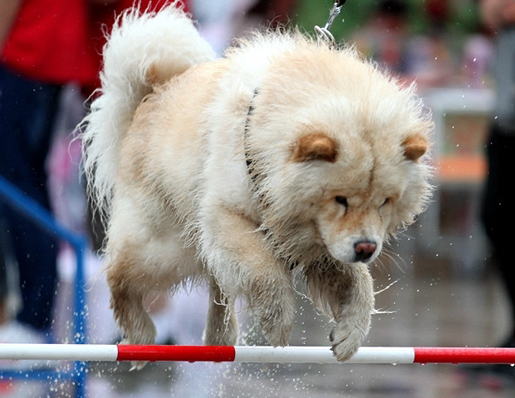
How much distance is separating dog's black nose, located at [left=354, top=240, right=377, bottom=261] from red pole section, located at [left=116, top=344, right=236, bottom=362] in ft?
2.13

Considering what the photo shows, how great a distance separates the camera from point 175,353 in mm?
3688

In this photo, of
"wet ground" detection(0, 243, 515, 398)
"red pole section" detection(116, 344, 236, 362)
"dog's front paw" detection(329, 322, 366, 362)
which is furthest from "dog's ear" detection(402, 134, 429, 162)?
"wet ground" detection(0, 243, 515, 398)

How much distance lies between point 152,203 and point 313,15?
4173 millimetres

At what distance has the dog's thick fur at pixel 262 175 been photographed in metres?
3.36

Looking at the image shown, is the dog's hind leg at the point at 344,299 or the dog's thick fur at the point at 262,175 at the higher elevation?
the dog's thick fur at the point at 262,175

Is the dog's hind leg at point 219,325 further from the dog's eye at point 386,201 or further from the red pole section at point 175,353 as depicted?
the dog's eye at point 386,201

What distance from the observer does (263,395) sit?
5359mm

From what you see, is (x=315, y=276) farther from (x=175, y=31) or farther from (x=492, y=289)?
(x=492, y=289)

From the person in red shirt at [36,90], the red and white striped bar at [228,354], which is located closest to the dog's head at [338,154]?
the red and white striped bar at [228,354]

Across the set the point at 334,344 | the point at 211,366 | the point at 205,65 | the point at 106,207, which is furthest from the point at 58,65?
the point at 334,344

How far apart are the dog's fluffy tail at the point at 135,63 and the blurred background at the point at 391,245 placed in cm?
61

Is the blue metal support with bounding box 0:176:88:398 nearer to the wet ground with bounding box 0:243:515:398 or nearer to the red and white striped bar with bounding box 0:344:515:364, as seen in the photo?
the wet ground with bounding box 0:243:515:398

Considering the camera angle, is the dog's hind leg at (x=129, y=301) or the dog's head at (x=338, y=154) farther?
the dog's hind leg at (x=129, y=301)

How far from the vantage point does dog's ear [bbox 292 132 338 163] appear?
3270 millimetres
